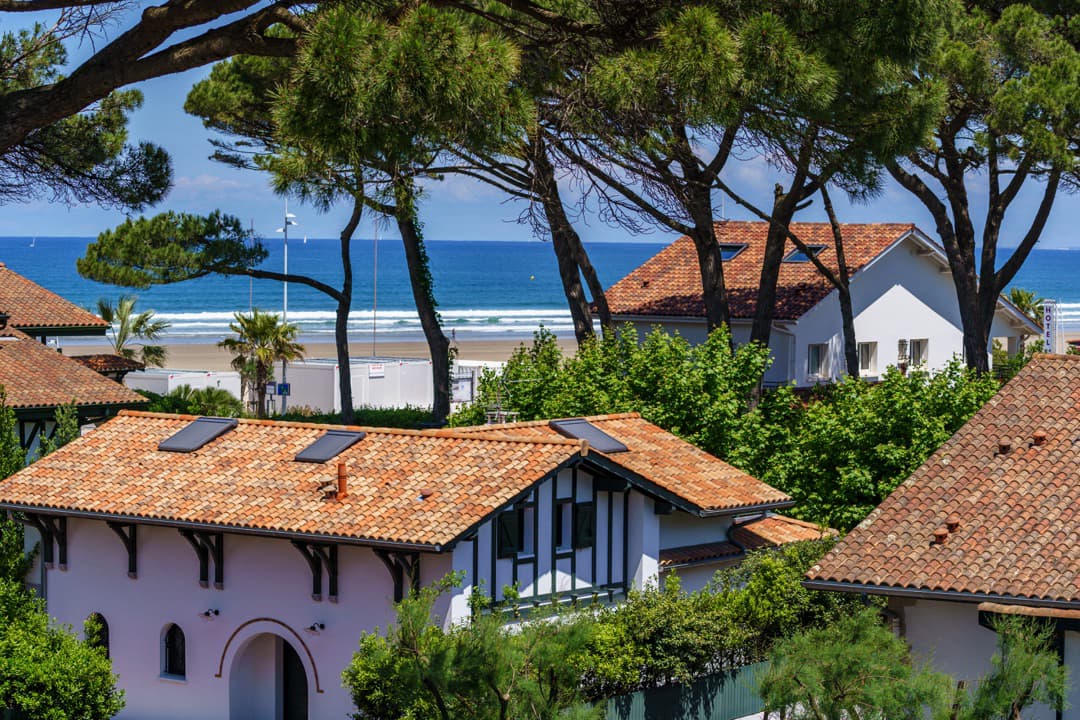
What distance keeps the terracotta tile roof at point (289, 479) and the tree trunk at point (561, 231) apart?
5.63 m

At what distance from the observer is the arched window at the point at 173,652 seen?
24.6 meters

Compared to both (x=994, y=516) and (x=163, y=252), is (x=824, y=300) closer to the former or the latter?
(x=163, y=252)

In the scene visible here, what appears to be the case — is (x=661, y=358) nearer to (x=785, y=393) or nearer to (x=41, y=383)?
(x=785, y=393)

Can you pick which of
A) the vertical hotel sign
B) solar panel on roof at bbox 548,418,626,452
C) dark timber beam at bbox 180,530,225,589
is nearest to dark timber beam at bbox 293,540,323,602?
dark timber beam at bbox 180,530,225,589

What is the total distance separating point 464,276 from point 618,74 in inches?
6456

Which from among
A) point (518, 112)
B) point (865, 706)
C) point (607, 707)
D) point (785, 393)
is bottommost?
point (607, 707)

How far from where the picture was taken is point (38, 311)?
41.5 meters

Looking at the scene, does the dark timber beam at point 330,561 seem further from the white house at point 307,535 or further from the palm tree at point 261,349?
the palm tree at point 261,349

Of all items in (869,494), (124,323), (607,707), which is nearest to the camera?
(607,707)

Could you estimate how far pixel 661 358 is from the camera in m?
32.8

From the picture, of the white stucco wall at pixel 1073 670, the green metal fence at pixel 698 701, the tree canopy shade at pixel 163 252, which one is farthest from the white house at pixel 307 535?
the tree canopy shade at pixel 163 252

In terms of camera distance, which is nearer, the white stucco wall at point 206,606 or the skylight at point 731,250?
the white stucco wall at point 206,606

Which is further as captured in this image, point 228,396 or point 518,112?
point 228,396

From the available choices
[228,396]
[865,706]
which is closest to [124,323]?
[228,396]
